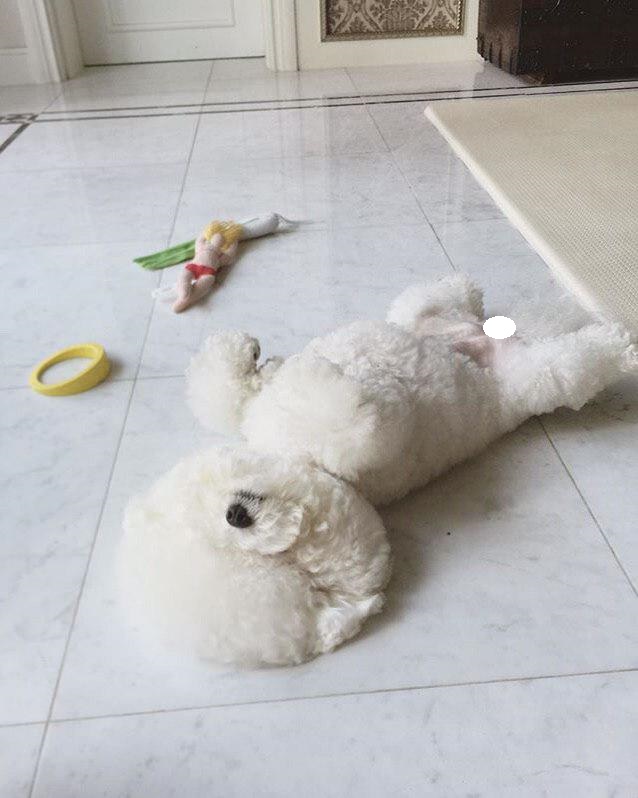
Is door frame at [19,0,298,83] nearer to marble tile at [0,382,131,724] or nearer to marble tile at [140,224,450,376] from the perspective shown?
marble tile at [140,224,450,376]

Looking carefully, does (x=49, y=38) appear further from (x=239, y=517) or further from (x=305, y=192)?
(x=239, y=517)

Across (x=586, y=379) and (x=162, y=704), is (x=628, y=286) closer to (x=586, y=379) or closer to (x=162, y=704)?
(x=586, y=379)

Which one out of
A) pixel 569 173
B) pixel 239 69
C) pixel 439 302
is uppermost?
pixel 439 302

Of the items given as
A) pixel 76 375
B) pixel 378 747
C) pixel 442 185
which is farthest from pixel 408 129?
pixel 378 747

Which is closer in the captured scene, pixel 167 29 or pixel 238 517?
pixel 238 517

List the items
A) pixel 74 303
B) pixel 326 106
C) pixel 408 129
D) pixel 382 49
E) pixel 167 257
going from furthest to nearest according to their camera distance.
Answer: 1. pixel 382 49
2. pixel 326 106
3. pixel 408 129
4. pixel 167 257
5. pixel 74 303

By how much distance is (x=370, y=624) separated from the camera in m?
0.73

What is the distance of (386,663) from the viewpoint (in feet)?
2.27

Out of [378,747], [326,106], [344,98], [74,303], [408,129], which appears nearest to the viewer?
[378,747]

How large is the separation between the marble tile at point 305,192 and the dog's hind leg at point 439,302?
0.53 meters

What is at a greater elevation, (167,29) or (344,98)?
(167,29)

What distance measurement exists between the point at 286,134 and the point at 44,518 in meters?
1.76

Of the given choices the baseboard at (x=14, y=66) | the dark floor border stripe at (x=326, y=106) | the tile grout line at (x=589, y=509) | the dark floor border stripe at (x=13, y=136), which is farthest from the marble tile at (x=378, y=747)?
the baseboard at (x=14, y=66)

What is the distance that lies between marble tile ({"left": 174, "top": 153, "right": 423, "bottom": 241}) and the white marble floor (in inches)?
0.8
